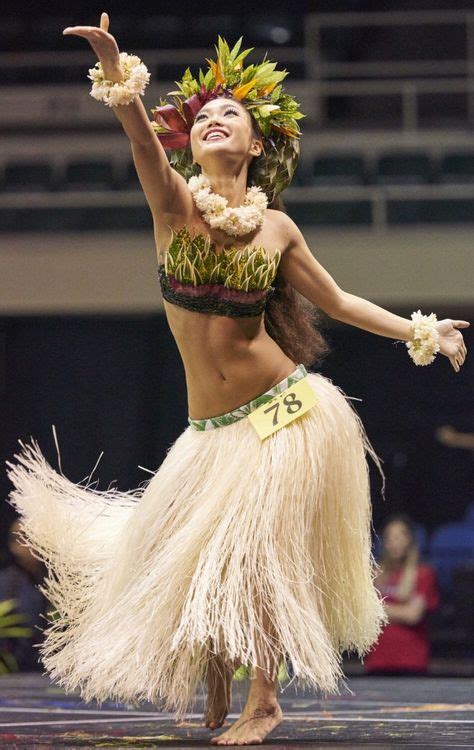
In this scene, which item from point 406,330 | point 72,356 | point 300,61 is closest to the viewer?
point 406,330

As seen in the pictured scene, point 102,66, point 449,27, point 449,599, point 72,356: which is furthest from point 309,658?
point 449,27

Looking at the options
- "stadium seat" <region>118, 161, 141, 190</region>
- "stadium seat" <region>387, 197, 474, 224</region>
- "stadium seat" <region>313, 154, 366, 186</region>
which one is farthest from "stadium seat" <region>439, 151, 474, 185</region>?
"stadium seat" <region>118, 161, 141, 190</region>

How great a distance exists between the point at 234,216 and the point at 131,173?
484cm

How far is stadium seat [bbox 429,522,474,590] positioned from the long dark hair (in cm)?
412

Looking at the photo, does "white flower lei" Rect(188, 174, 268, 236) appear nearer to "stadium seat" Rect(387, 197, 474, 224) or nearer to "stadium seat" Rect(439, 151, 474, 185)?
"stadium seat" Rect(387, 197, 474, 224)

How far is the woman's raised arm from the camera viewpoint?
2.32 m

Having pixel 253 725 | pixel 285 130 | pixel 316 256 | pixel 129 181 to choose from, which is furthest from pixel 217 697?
pixel 129 181

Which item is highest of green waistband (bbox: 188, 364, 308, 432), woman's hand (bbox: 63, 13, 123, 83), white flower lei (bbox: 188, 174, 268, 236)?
woman's hand (bbox: 63, 13, 123, 83)

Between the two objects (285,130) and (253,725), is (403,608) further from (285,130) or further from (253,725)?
(285,130)

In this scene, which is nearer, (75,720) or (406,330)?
(406,330)

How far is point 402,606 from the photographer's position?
193 inches

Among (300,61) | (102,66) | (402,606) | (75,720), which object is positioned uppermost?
(300,61)

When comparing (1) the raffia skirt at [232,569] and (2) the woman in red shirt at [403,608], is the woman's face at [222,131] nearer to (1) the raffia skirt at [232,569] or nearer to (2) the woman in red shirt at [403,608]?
(1) the raffia skirt at [232,569]

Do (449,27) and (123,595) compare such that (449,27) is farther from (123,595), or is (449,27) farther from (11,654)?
(123,595)
